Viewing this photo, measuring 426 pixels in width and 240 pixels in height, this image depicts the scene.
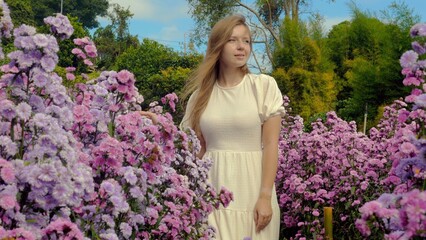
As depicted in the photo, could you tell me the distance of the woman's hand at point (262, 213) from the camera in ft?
11.1

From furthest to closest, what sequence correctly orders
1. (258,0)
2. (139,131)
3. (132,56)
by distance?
(132,56), (258,0), (139,131)

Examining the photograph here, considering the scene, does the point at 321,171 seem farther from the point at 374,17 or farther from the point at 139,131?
the point at 374,17

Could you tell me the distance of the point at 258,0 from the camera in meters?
25.0

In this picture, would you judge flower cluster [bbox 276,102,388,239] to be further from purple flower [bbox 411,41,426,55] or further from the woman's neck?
purple flower [bbox 411,41,426,55]

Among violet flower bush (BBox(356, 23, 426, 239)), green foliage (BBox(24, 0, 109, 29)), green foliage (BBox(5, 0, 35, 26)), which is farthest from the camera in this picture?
green foliage (BBox(24, 0, 109, 29))

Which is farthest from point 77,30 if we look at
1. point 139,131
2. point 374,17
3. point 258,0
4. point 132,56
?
point 139,131

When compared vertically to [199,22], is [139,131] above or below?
below

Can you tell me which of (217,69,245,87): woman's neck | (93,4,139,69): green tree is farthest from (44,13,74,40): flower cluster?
(93,4,139,69): green tree

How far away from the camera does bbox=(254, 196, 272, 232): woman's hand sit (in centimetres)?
337

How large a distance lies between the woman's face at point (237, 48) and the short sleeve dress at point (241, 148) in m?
0.13

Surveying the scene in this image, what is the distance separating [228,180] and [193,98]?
52 cm

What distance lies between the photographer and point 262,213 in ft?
11.0

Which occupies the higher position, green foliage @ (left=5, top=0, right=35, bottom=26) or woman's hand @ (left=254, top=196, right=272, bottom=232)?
green foliage @ (left=5, top=0, right=35, bottom=26)

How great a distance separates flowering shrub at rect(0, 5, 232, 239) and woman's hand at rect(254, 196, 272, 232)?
1.20 feet
